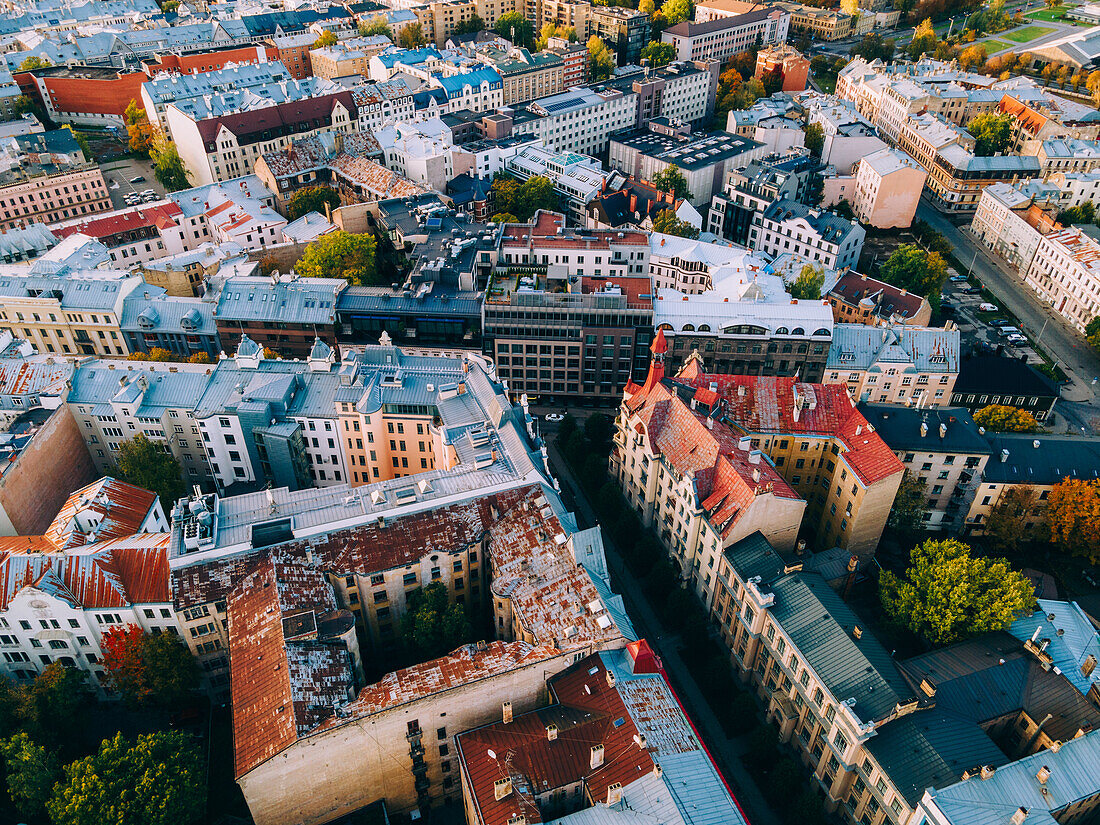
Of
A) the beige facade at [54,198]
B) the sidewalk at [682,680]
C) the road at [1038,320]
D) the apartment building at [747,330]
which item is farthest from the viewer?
the beige facade at [54,198]

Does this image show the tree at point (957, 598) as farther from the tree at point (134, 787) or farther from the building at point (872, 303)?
the tree at point (134, 787)

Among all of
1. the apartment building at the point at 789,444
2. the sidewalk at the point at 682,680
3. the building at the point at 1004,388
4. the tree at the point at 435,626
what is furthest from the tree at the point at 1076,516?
the tree at the point at 435,626

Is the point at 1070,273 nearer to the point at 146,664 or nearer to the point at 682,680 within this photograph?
the point at 682,680

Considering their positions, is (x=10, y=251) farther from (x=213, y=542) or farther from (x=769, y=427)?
(x=769, y=427)

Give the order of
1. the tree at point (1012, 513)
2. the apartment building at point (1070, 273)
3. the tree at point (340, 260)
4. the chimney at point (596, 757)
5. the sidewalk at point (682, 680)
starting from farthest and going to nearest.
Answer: the apartment building at point (1070, 273) < the tree at point (340, 260) < the tree at point (1012, 513) < the sidewalk at point (682, 680) < the chimney at point (596, 757)

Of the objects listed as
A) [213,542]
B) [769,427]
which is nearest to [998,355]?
[769,427]

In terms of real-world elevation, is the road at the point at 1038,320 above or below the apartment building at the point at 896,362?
below

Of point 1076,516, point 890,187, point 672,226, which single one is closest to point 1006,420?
point 1076,516
